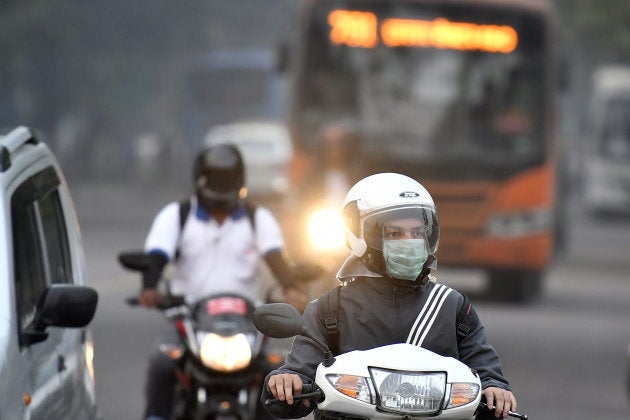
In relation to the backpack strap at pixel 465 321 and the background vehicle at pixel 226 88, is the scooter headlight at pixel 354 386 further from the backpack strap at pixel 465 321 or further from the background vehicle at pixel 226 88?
the background vehicle at pixel 226 88

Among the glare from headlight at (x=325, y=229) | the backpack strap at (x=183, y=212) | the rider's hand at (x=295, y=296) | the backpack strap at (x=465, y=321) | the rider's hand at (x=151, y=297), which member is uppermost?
the backpack strap at (x=183, y=212)

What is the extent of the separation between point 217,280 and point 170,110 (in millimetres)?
67561

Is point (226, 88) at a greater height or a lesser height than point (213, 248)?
greater

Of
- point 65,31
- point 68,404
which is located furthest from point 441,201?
point 65,31

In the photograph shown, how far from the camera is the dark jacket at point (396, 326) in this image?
17.2 feet

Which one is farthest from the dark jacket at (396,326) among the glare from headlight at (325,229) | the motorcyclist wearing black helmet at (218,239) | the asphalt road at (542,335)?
the glare from headlight at (325,229)

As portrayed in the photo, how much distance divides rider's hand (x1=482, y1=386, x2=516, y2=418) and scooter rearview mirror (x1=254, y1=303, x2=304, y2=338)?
1.81ft

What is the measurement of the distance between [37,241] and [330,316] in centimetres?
187

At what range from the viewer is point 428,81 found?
21406 millimetres

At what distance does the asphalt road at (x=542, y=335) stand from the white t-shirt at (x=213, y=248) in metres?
2.93

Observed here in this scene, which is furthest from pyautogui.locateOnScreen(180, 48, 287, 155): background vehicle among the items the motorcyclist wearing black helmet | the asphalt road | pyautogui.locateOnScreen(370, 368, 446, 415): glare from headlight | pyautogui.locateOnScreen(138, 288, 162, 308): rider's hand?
pyautogui.locateOnScreen(370, 368, 446, 415): glare from headlight

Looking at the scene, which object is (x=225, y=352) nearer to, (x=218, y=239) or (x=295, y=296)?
(x=295, y=296)

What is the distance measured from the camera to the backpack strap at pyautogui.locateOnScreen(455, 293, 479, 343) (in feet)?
17.5

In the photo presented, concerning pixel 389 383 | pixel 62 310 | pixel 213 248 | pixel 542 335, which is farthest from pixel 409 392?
pixel 542 335
